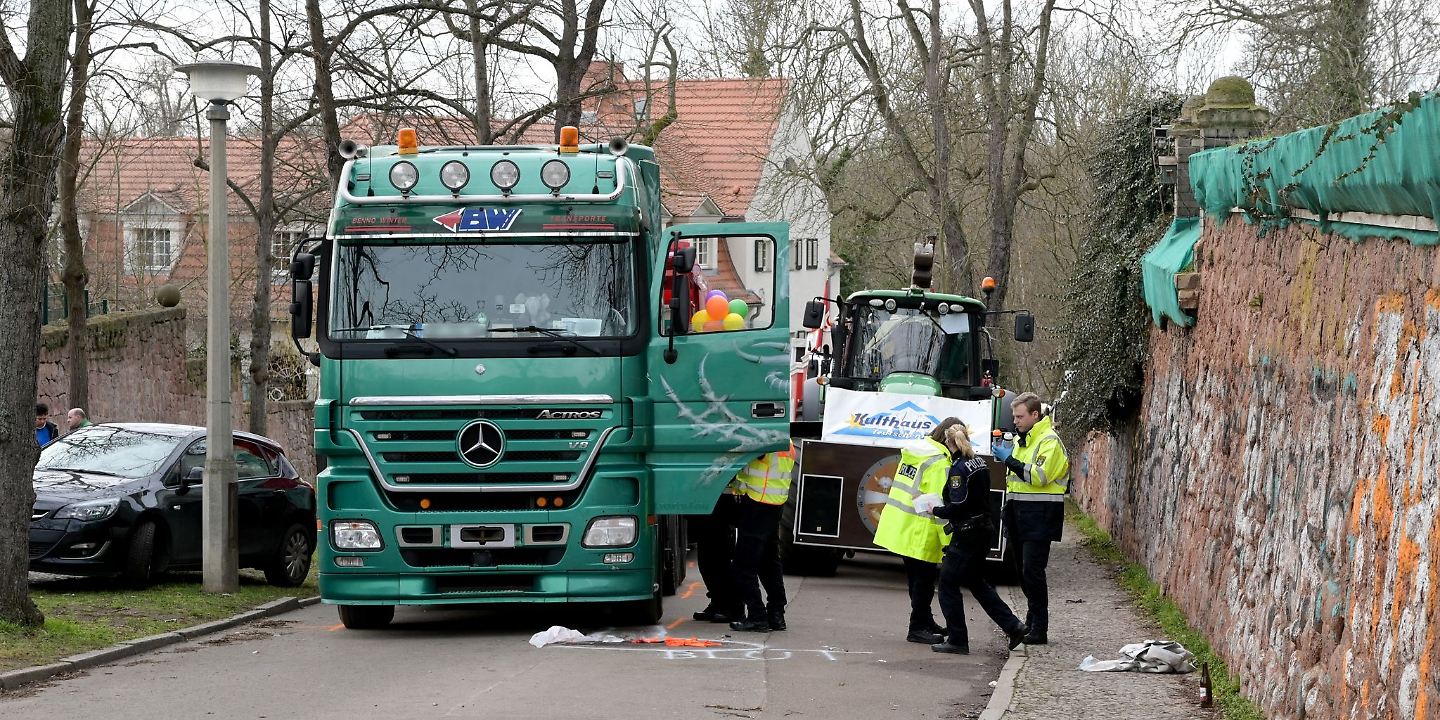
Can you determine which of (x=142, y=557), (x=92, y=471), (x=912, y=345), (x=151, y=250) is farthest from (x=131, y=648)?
(x=151, y=250)

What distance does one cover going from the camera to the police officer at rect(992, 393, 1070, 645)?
12.5 m

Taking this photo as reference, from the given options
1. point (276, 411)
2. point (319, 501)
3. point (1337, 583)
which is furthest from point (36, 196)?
point (276, 411)

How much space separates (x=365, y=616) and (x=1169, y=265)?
8.24 m

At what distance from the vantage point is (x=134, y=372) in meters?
24.1

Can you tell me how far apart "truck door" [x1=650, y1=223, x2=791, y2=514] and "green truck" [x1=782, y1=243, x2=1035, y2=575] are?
157 inches

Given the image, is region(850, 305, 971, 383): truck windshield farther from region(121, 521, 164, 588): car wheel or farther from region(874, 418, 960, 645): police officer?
region(121, 521, 164, 588): car wheel

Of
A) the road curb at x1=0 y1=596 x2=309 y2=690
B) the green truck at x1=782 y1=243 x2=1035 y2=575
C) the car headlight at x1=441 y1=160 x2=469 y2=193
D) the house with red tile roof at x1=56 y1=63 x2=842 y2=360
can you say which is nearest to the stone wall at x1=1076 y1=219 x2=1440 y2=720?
the green truck at x1=782 y1=243 x2=1035 y2=575

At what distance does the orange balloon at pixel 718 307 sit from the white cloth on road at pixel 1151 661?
3.62 m

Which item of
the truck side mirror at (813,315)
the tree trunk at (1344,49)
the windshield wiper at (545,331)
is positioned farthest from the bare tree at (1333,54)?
the windshield wiper at (545,331)

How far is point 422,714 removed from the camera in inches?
355

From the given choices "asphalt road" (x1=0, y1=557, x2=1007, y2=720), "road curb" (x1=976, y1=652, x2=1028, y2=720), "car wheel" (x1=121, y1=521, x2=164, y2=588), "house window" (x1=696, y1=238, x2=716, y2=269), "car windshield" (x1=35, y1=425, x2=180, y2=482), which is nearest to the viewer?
"asphalt road" (x1=0, y1=557, x2=1007, y2=720)

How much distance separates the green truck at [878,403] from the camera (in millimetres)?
16453

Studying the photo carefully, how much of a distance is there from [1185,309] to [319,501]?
7.86 metres

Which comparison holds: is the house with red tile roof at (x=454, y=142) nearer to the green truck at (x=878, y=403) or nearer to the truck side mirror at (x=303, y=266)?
the green truck at (x=878, y=403)
